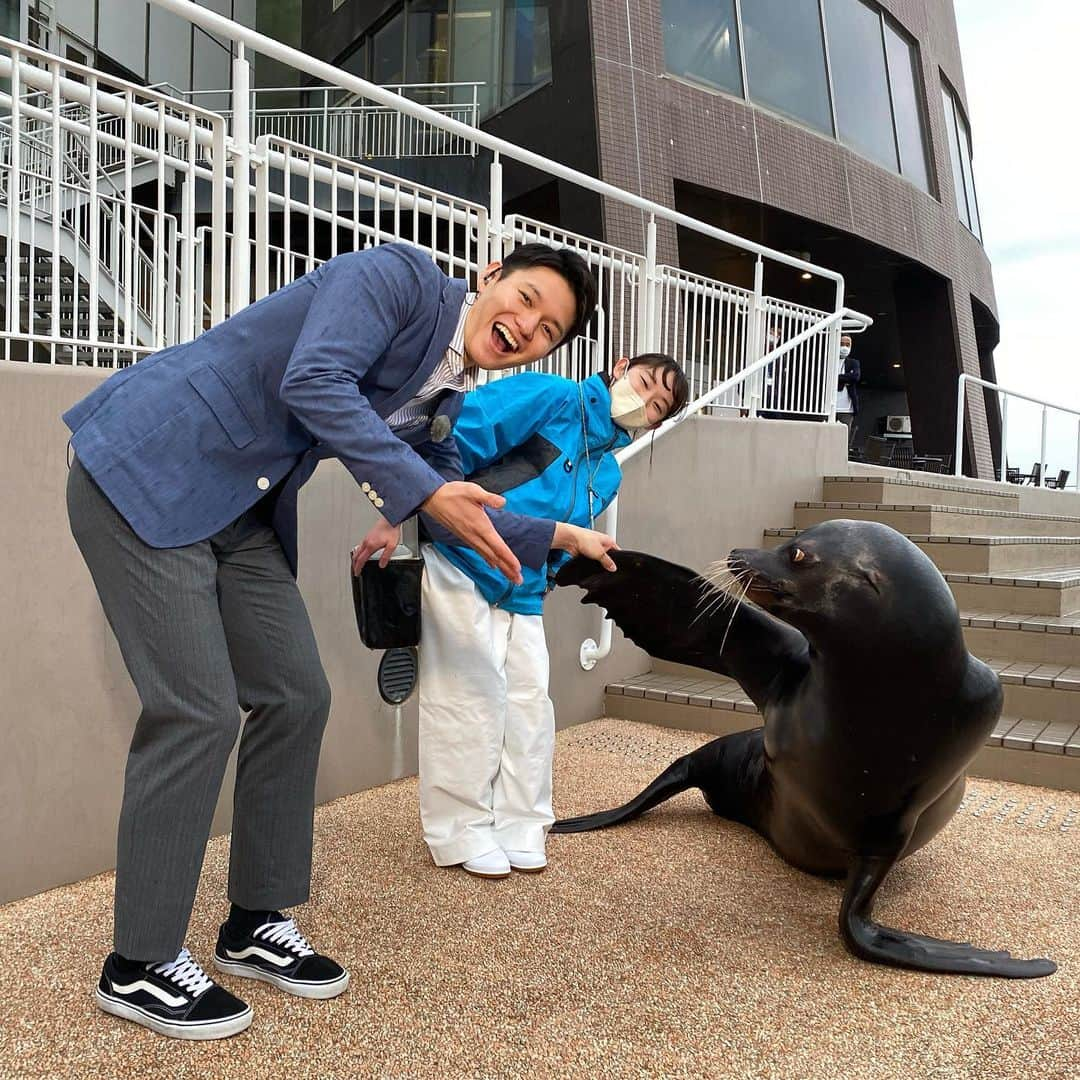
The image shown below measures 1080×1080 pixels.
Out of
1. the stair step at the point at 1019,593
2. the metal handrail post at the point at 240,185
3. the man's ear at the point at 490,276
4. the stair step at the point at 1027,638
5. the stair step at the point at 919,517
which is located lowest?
the stair step at the point at 1027,638

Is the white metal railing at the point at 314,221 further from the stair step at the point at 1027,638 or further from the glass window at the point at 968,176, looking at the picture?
the glass window at the point at 968,176

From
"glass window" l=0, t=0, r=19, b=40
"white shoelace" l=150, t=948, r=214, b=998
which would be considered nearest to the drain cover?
"white shoelace" l=150, t=948, r=214, b=998

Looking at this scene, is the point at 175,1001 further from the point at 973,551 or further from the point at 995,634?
the point at 973,551

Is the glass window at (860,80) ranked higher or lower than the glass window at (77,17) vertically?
lower

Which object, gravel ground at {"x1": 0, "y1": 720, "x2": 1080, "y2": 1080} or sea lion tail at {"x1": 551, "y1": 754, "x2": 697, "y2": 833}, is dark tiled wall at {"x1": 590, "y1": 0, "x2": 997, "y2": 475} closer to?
sea lion tail at {"x1": 551, "y1": 754, "x2": 697, "y2": 833}

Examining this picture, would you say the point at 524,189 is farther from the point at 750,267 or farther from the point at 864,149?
the point at 864,149

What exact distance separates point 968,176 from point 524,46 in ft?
27.8

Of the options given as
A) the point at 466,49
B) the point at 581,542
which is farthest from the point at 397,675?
the point at 466,49

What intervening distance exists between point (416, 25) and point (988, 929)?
14446 millimetres

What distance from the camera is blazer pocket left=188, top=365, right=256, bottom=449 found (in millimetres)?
1798

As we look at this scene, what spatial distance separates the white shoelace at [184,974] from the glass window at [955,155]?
16.2 metres

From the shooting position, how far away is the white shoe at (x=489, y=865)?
276 centimetres

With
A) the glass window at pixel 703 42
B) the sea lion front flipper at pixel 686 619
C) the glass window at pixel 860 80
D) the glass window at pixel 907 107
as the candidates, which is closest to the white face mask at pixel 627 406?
the sea lion front flipper at pixel 686 619

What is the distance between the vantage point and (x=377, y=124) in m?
13.9
